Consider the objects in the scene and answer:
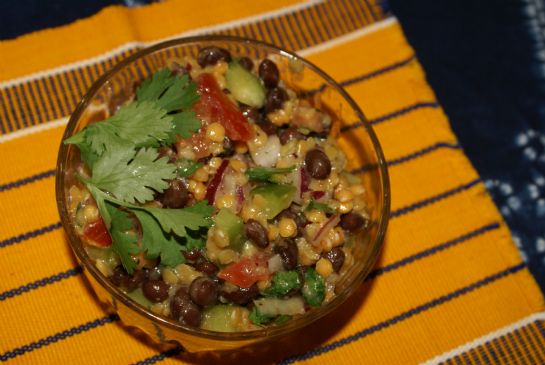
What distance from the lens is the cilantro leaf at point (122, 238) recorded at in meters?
2.44

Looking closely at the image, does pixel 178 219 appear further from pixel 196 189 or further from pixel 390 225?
pixel 390 225

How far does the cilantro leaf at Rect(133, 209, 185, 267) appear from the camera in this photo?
8.15 feet

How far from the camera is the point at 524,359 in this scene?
3.01 meters

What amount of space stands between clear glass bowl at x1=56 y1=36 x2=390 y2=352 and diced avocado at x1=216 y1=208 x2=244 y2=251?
366mm

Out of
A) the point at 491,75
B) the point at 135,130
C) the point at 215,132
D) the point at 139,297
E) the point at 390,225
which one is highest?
the point at 135,130

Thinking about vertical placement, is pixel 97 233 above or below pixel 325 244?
above

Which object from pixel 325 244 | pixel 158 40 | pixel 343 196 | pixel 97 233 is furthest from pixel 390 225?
pixel 158 40

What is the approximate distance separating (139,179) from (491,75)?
7.73ft

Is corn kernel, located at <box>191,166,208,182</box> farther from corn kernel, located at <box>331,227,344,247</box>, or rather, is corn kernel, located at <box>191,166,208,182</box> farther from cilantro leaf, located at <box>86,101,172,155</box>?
corn kernel, located at <box>331,227,344,247</box>

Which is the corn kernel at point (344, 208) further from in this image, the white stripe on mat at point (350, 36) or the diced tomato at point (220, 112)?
the white stripe on mat at point (350, 36)

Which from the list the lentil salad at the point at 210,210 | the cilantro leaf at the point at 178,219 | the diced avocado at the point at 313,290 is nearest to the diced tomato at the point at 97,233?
the lentil salad at the point at 210,210

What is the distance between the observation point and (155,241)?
2.48 m

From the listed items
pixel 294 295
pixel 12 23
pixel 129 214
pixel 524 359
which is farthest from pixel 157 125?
pixel 524 359

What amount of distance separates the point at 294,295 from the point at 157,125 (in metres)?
0.89
